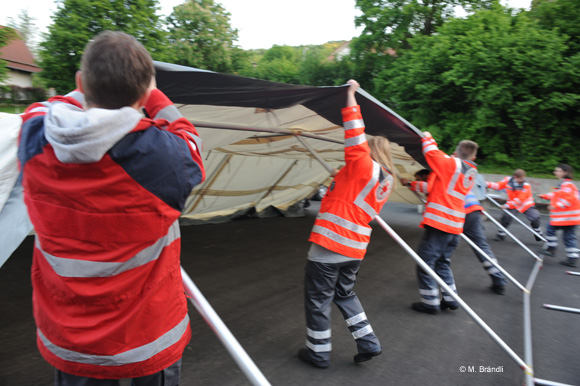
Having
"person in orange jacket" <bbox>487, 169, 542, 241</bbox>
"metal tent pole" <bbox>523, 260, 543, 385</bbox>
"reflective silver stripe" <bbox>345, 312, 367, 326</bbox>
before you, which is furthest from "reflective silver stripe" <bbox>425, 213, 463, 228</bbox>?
"person in orange jacket" <bbox>487, 169, 542, 241</bbox>

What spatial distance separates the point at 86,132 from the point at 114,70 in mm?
214

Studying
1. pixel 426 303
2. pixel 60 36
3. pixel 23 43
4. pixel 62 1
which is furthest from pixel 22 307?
pixel 23 43

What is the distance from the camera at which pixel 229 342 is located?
1.58 meters

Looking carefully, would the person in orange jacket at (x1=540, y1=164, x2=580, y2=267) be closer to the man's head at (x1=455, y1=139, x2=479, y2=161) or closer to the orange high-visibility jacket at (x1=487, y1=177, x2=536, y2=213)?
the orange high-visibility jacket at (x1=487, y1=177, x2=536, y2=213)

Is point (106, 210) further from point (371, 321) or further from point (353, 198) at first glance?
point (371, 321)

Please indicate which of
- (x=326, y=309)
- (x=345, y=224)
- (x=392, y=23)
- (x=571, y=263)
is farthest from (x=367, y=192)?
(x=392, y=23)

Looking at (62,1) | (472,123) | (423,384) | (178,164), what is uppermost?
(62,1)

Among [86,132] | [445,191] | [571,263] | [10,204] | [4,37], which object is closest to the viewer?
[86,132]

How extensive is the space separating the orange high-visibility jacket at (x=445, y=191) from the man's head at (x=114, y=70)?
359 cm

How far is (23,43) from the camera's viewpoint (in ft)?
115

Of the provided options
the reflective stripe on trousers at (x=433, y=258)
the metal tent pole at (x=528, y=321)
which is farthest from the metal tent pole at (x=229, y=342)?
the reflective stripe on trousers at (x=433, y=258)

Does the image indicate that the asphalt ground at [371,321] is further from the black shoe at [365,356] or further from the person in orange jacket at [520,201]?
the person in orange jacket at [520,201]

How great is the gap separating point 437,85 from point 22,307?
46.2 feet

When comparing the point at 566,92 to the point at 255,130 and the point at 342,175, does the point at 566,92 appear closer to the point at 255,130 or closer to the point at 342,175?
the point at 255,130
